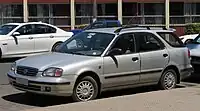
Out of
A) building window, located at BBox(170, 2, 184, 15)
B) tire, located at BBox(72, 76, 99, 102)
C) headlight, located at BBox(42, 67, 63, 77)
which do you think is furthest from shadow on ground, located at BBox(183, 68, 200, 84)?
building window, located at BBox(170, 2, 184, 15)

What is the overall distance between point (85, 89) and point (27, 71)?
3.90 feet

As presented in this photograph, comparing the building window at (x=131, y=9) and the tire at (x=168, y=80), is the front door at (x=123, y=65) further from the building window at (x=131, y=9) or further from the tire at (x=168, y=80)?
the building window at (x=131, y=9)

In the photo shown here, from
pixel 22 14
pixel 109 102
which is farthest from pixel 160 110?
pixel 22 14

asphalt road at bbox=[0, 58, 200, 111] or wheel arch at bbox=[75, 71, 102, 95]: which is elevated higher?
wheel arch at bbox=[75, 71, 102, 95]

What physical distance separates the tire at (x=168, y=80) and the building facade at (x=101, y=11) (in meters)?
25.3

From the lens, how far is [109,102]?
29.6 feet

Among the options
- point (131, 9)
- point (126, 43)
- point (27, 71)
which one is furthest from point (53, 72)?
point (131, 9)

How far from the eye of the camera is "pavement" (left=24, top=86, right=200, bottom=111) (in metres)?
8.49

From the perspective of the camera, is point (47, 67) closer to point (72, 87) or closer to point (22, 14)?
point (72, 87)

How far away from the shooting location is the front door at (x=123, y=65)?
985cm

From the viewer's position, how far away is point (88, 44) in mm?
10266

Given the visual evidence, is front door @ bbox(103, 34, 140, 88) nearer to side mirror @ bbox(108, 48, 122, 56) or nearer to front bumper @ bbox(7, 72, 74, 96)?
side mirror @ bbox(108, 48, 122, 56)

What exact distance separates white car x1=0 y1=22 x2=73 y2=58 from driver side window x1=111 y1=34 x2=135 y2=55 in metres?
8.42

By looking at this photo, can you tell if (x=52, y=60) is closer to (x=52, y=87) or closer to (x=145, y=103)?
(x=52, y=87)
